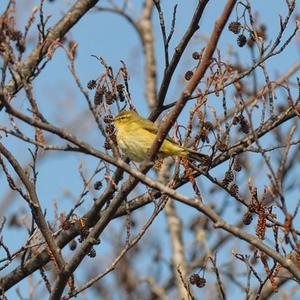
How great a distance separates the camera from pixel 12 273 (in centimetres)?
417

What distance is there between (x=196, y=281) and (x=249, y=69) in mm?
1132

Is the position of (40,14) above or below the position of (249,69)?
above

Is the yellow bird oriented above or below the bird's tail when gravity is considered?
above

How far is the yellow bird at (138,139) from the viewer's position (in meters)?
4.09

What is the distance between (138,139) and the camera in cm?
434

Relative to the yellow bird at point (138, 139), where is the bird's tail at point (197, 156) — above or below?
below

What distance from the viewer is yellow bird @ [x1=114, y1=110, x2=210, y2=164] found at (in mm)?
Result: 4094

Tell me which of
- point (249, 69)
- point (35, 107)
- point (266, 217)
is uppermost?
point (249, 69)

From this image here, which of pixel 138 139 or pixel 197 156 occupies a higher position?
pixel 138 139

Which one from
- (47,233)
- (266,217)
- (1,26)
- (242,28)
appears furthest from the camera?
(242,28)

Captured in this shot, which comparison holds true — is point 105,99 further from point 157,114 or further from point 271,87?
point 271,87

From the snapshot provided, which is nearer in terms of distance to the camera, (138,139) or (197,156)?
(197,156)

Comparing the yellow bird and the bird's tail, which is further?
the yellow bird

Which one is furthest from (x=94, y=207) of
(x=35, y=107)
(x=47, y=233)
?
(x=35, y=107)
